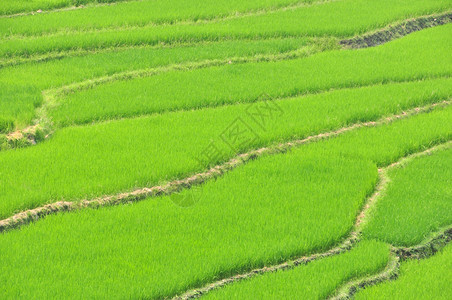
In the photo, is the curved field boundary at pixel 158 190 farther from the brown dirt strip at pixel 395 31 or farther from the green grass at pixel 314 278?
the brown dirt strip at pixel 395 31

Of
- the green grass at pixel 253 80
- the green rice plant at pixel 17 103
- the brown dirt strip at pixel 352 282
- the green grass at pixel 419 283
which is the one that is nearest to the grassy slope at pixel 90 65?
the green rice plant at pixel 17 103

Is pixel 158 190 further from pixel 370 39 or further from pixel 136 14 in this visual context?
pixel 370 39

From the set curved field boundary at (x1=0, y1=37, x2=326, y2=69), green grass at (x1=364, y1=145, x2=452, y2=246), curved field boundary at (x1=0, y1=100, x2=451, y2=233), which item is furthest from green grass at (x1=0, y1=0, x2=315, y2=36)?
green grass at (x1=364, y1=145, x2=452, y2=246)

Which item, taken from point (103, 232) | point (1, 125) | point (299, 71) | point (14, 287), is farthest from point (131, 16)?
point (14, 287)

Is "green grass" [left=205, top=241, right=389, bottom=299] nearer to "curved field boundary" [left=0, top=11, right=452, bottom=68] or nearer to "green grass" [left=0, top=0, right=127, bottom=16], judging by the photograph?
"curved field boundary" [left=0, top=11, right=452, bottom=68]

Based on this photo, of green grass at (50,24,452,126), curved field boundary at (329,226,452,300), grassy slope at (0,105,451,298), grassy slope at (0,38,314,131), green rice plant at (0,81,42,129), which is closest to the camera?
grassy slope at (0,105,451,298)

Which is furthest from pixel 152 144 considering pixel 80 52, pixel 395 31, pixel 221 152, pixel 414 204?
pixel 395 31

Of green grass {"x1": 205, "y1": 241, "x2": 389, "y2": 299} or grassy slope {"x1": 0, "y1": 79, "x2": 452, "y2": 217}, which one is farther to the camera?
grassy slope {"x1": 0, "y1": 79, "x2": 452, "y2": 217}

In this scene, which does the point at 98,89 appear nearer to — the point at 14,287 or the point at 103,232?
the point at 103,232
